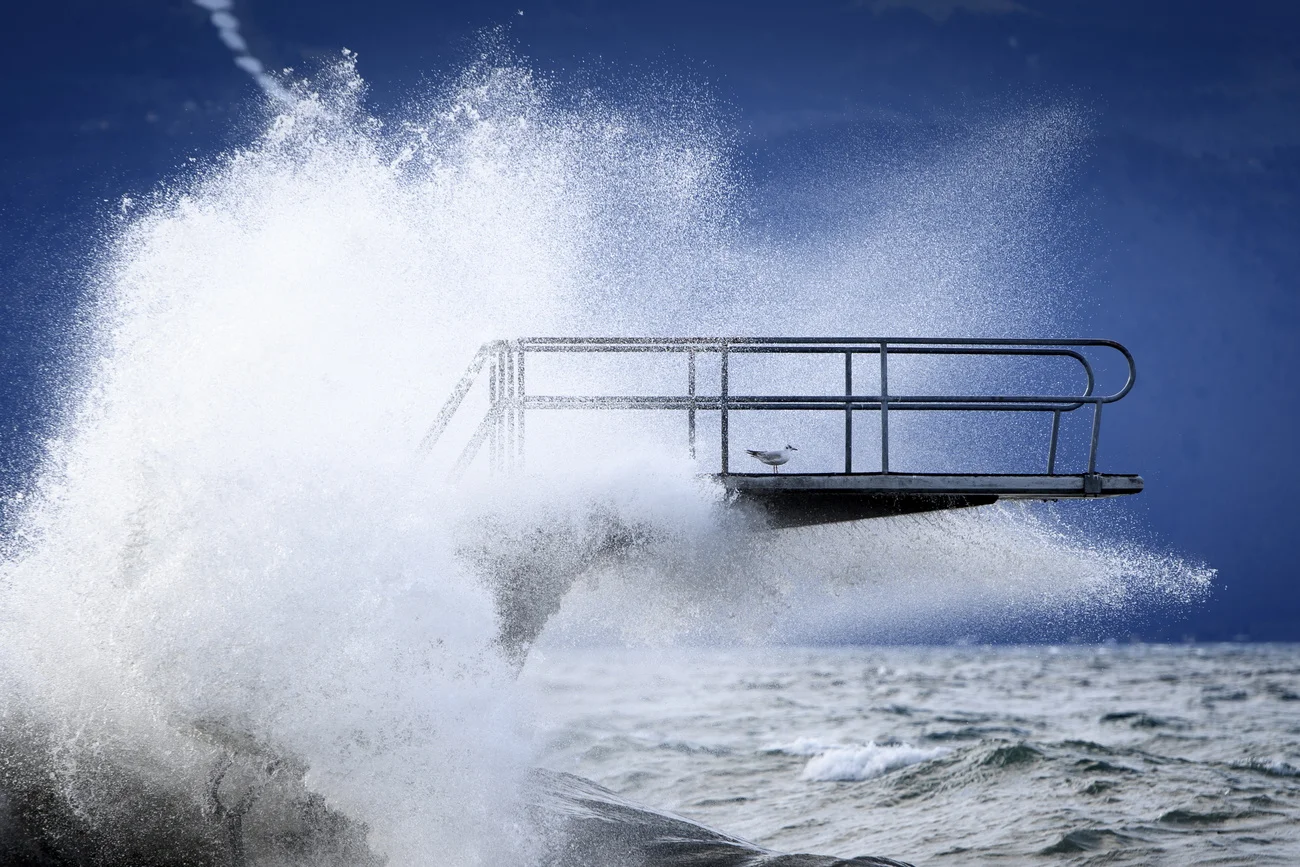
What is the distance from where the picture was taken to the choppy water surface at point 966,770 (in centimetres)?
1162

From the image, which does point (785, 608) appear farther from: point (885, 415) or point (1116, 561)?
point (1116, 561)

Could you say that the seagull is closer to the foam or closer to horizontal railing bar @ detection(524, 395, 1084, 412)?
horizontal railing bar @ detection(524, 395, 1084, 412)

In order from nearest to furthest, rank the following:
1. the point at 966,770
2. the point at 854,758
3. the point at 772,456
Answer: the point at 772,456
the point at 966,770
the point at 854,758

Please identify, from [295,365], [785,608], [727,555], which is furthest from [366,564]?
[785,608]

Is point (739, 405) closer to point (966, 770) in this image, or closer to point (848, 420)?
point (848, 420)

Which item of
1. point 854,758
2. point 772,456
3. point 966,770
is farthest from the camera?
point 854,758

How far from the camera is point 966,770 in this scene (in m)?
15.9

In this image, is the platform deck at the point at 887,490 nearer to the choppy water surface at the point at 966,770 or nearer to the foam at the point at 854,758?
the choppy water surface at the point at 966,770

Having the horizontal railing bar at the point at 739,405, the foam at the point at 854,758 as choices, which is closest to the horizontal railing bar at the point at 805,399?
the horizontal railing bar at the point at 739,405

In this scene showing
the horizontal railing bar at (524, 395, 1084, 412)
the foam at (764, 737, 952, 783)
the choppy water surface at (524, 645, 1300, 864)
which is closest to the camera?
the horizontal railing bar at (524, 395, 1084, 412)

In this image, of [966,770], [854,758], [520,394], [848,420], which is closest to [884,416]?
[848,420]

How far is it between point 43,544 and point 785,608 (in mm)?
5734

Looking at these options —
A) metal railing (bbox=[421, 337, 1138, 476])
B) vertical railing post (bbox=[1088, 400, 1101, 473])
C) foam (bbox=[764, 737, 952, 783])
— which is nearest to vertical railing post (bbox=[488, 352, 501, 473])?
metal railing (bbox=[421, 337, 1138, 476])

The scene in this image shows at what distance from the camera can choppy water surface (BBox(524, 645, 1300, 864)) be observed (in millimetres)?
11617
